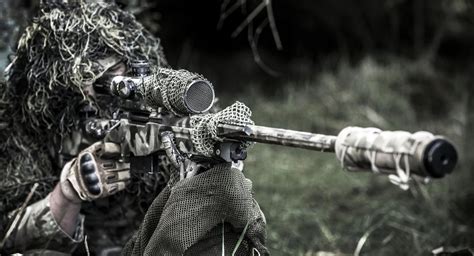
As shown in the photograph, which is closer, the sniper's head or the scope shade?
the scope shade

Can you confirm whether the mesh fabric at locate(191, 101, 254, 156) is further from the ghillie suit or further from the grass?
the grass

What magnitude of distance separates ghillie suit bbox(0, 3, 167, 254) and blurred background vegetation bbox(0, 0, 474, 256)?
459mm

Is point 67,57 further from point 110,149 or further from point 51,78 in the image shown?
point 110,149

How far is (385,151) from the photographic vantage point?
2.46 metres

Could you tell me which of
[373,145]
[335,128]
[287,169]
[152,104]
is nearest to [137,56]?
[152,104]

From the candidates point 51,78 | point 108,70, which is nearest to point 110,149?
point 108,70

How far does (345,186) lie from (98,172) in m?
3.59

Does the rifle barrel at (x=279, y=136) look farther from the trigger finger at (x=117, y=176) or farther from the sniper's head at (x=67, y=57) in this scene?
the sniper's head at (x=67, y=57)

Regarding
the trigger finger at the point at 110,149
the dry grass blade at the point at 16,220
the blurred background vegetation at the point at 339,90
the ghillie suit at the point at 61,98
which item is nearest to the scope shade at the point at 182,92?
the trigger finger at the point at 110,149

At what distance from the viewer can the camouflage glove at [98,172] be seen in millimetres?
3707

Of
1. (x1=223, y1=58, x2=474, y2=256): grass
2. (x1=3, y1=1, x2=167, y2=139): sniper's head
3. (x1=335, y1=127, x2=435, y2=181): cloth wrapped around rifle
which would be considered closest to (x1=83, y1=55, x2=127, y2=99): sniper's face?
(x1=3, y1=1, x2=167, y2=139): sniper's head

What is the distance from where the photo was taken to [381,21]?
10602 millimetres

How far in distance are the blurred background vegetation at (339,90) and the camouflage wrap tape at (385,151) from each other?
206 centimetres

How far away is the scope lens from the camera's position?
123 inches
